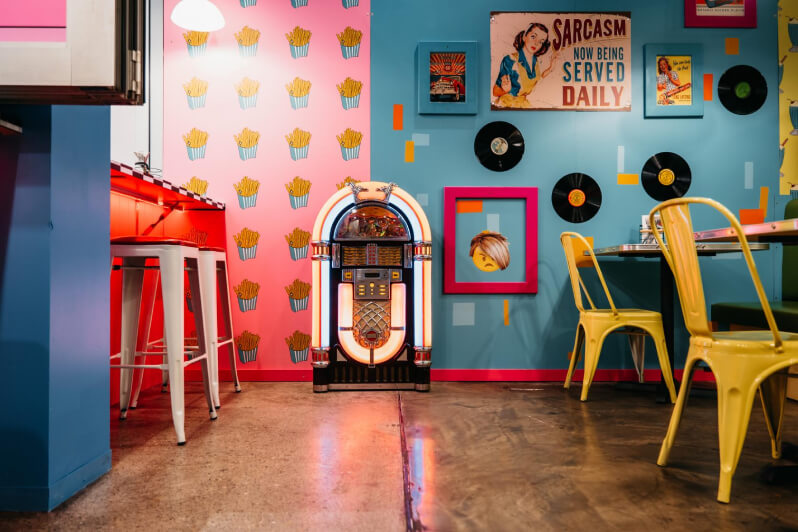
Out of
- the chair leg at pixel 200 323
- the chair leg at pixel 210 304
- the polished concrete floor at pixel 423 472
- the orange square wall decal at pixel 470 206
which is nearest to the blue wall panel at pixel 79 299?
the polished concrete floor at pixel 423 472

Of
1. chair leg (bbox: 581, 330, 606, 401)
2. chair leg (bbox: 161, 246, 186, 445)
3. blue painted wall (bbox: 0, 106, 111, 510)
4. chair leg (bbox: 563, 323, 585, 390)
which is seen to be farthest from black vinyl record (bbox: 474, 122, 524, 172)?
blue painted wall (bbox: 0, 106, 111, 510)

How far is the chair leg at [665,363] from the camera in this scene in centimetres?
280

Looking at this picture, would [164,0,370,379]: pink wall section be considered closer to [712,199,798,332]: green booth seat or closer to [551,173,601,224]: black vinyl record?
[551,173,601,224]: black vinyl record

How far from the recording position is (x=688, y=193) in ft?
11.6

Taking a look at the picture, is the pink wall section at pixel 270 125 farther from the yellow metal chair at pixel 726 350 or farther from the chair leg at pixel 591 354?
the yellow metal chair at pixel 726 350

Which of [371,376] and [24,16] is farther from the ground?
[24,16]

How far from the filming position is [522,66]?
3.53m

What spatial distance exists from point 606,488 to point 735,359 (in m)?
0.62

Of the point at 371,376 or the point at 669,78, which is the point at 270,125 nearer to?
the point at 371,376

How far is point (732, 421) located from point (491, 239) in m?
2.15

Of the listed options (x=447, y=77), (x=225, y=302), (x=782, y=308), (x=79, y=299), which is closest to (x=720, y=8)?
(x=447, y=77)

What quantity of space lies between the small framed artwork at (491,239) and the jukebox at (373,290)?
0.48m

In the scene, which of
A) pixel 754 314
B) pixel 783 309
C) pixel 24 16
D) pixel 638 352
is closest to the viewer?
pixel 24 16

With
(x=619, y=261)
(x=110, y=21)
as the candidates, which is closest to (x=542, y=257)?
(x=619, y=261)
